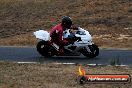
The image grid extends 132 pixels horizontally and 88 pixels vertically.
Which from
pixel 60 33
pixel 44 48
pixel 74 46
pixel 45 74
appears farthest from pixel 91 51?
pixel 45 74

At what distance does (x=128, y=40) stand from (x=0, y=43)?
6.49 meters

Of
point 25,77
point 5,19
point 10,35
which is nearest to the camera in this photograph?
point 25,77

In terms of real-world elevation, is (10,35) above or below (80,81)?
below

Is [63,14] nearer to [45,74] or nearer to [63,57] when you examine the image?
[63,57]

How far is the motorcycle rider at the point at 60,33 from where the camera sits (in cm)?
2002

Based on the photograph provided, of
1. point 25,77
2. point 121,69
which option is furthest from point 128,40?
point 25,77

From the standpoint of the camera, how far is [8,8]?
3841 centimetres

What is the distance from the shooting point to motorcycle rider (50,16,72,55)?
2002cm

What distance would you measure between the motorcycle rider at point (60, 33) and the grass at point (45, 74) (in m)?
2.42

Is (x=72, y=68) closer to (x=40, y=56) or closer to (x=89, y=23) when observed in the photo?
(x=40, y=56)

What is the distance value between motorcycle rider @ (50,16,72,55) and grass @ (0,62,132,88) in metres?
2.42

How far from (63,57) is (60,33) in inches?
41.8

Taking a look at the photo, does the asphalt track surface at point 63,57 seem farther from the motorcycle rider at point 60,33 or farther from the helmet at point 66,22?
the helmet at point 66,22

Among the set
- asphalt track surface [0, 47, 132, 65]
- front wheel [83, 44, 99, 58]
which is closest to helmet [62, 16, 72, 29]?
front wheel [83, 44, 99, 58]
